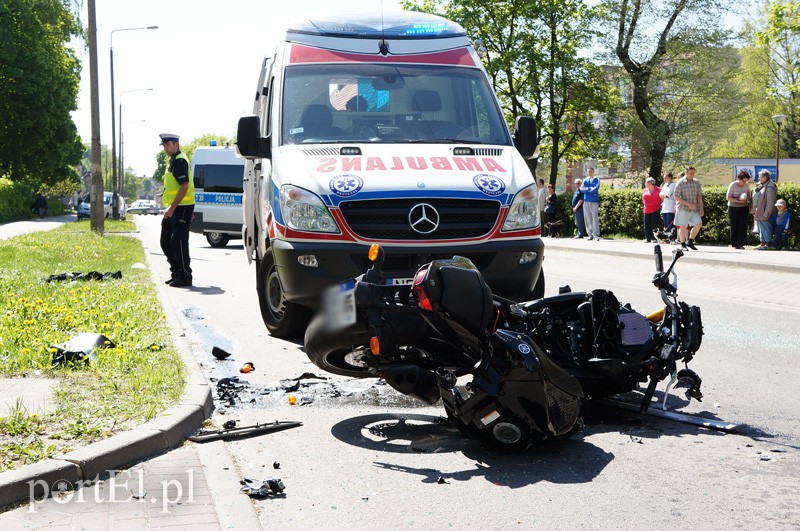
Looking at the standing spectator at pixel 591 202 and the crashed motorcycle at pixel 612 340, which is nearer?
the crashed motorcycle at pixel 612 340

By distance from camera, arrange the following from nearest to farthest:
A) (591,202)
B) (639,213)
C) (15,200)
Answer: (591,202), (639,213), (15,200)

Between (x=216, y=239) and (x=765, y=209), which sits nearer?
(x=765, y=209)

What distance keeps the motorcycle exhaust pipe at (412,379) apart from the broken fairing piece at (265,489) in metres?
0.89

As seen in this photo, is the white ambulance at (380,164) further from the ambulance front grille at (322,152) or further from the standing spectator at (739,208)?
the standing spectator at (739,208)

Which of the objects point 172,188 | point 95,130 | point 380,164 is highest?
point 95,130

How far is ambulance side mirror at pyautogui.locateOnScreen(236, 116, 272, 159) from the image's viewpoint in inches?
325

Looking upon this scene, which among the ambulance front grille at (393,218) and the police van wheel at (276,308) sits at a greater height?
the ambulance front grille at (393,218)

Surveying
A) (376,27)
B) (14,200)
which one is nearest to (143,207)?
(14,200)

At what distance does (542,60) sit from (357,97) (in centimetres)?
3617

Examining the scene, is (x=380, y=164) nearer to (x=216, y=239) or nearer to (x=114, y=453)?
(x=114, y=453)

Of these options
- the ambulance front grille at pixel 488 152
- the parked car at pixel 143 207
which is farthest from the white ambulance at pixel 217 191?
the parked car at pixel 143 207

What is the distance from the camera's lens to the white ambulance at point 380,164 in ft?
23.7

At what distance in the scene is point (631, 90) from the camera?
44.9m

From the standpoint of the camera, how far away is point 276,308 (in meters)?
8.50
